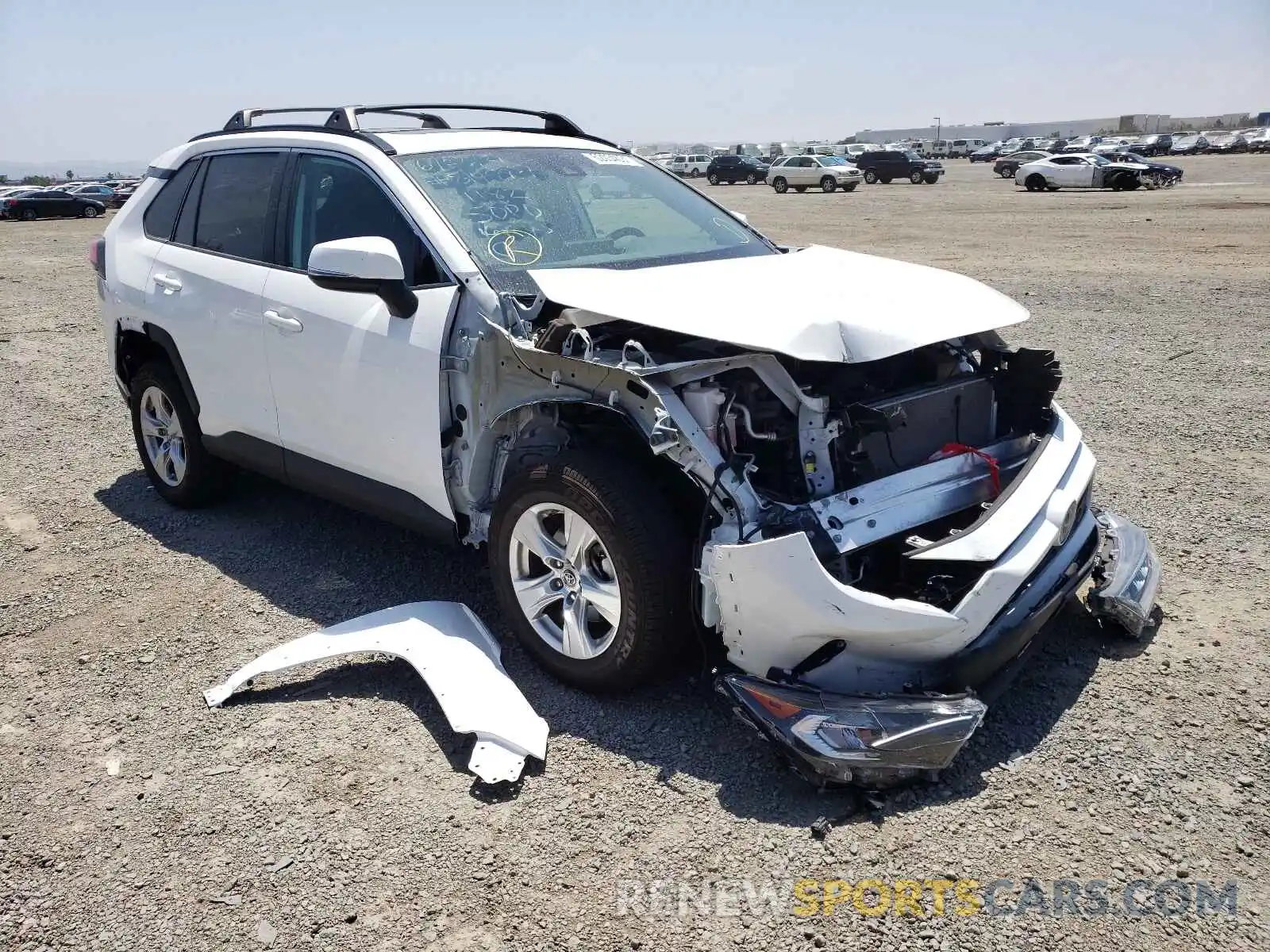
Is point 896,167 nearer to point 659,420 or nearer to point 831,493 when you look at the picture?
point 831,493

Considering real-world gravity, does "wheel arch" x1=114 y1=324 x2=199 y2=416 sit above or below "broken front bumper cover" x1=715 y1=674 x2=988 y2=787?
above

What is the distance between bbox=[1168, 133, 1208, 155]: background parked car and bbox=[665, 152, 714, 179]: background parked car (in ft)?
114

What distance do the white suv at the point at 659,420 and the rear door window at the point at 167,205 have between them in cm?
45

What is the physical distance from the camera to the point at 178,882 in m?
2.81

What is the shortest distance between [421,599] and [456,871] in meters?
1.83

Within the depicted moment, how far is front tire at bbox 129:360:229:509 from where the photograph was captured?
207 inches

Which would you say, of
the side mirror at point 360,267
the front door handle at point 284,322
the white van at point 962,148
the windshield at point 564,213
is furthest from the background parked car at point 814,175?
the white van at point 962,148

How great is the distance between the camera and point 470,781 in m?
3.21

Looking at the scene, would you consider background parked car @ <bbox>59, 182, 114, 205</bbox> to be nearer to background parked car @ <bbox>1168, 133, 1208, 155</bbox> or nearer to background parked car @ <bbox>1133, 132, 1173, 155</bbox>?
background parked car @ <bbox>1133, 132, 1173, 155</bbox>

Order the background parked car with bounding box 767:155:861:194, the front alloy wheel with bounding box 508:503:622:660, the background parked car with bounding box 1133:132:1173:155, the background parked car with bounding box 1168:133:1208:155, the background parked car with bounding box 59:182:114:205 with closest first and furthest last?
the front alloy wheel with bounding box 508:503:622:660 < the background parked car with bounding box 59:182:114:205 < the background parked car with bounding box 767:155:861:194 < the background parked car with bounding box 1133:132:1173:155 < the background parked car with bounding box 1168:133:1208:155

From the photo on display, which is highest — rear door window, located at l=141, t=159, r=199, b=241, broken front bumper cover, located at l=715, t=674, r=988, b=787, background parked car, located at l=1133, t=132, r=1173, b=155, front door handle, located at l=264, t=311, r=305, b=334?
background parked car, located at l=1133, t=132, r=1173, b=155

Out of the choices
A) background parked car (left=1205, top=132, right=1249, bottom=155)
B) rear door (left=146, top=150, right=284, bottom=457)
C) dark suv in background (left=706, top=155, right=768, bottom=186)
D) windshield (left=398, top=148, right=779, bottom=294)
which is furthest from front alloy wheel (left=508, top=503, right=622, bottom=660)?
background parked car (left=1205, top=132, right=1249, bottom=155)

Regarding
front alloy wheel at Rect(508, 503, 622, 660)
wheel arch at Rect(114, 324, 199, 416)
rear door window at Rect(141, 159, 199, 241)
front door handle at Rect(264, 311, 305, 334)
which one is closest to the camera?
front alloy wheel at Rect(508, 503, 622, 660)

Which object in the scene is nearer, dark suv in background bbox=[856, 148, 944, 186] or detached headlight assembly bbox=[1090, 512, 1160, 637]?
detached headlight assembly bbox=[1090, 512, 1160, 637]
